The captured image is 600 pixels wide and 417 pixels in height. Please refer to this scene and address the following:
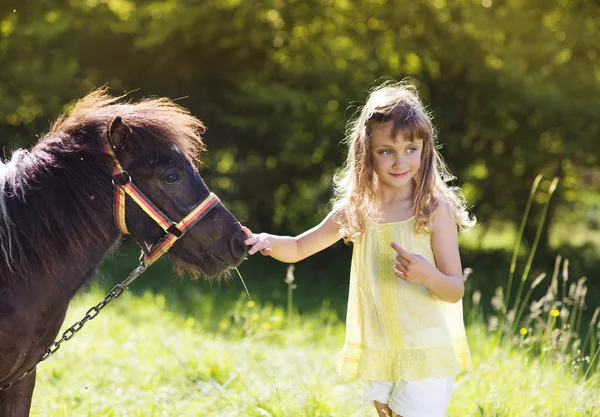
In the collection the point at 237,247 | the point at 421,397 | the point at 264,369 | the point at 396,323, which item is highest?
the point at 237,247

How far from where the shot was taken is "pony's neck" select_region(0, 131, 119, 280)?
2.42 m

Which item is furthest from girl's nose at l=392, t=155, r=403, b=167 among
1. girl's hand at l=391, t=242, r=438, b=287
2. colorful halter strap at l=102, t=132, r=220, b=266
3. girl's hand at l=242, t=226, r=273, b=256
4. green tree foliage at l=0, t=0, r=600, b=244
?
green tree foliage at l=0, t=0, r=600, b=244

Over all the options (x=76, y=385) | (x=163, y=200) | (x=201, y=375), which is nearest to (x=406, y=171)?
(x=163, y=200)

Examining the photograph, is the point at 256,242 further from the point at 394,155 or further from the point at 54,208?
the point at 54,208

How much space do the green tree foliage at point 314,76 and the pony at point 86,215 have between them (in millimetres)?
5635

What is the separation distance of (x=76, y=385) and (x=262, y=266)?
4.79 m

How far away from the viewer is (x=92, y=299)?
645cm

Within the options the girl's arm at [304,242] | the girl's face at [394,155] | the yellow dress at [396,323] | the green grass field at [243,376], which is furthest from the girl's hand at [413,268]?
the green grass field at [243,376]

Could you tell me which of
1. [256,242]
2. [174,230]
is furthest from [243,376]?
[174,230]

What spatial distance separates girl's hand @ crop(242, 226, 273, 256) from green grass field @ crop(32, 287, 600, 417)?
69 centimetres

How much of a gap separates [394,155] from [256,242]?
25.2 inches

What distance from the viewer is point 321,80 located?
331 inches

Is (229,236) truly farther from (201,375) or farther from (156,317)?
(156,317)

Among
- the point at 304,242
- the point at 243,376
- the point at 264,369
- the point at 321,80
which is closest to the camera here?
the point at 304,242
